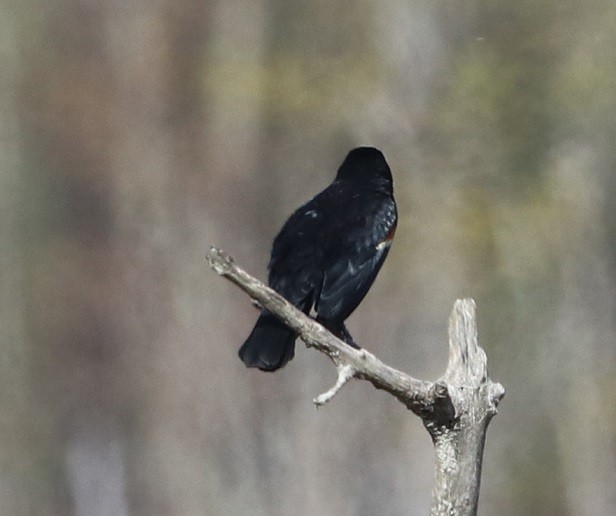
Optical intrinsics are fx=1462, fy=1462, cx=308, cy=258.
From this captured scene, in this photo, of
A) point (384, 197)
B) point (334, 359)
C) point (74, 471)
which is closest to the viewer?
point (334, 359)

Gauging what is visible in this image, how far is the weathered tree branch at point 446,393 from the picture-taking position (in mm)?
3342

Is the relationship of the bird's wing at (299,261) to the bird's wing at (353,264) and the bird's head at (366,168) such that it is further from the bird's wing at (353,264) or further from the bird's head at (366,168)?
the bird's head at (366,168)

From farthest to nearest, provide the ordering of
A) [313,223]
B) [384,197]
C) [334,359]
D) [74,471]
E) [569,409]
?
[569,409]
[74,471]
[384,197]
[313,223]
[334,359]

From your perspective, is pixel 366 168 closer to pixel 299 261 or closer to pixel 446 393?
pixel 299 261

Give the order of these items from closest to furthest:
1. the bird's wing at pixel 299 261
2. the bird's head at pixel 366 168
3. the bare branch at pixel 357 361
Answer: the bare branch at pixel 357 361 < the bird's wing at pixel 299 261 < the bird's head at pixel 366 168

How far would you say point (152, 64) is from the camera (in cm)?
1062

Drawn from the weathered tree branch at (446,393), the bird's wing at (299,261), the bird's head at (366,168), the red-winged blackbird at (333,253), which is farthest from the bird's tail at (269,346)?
the bird's head at (366,168)

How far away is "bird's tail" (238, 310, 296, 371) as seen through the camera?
3.88 metres

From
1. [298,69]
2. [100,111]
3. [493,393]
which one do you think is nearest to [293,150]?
[298,69]

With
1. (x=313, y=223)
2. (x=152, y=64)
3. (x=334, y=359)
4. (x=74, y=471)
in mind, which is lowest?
(x=334, y=359)

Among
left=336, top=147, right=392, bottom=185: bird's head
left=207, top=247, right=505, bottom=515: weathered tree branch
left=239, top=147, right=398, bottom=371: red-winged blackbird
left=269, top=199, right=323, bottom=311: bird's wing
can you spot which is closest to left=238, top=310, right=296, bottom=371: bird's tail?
left=239, top=147, right=398, bottom=371: red-winged blackbird

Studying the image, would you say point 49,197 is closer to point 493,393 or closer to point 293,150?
point 293,150

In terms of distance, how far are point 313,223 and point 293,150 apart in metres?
5.76

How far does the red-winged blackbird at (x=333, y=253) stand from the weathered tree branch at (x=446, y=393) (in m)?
0.61
